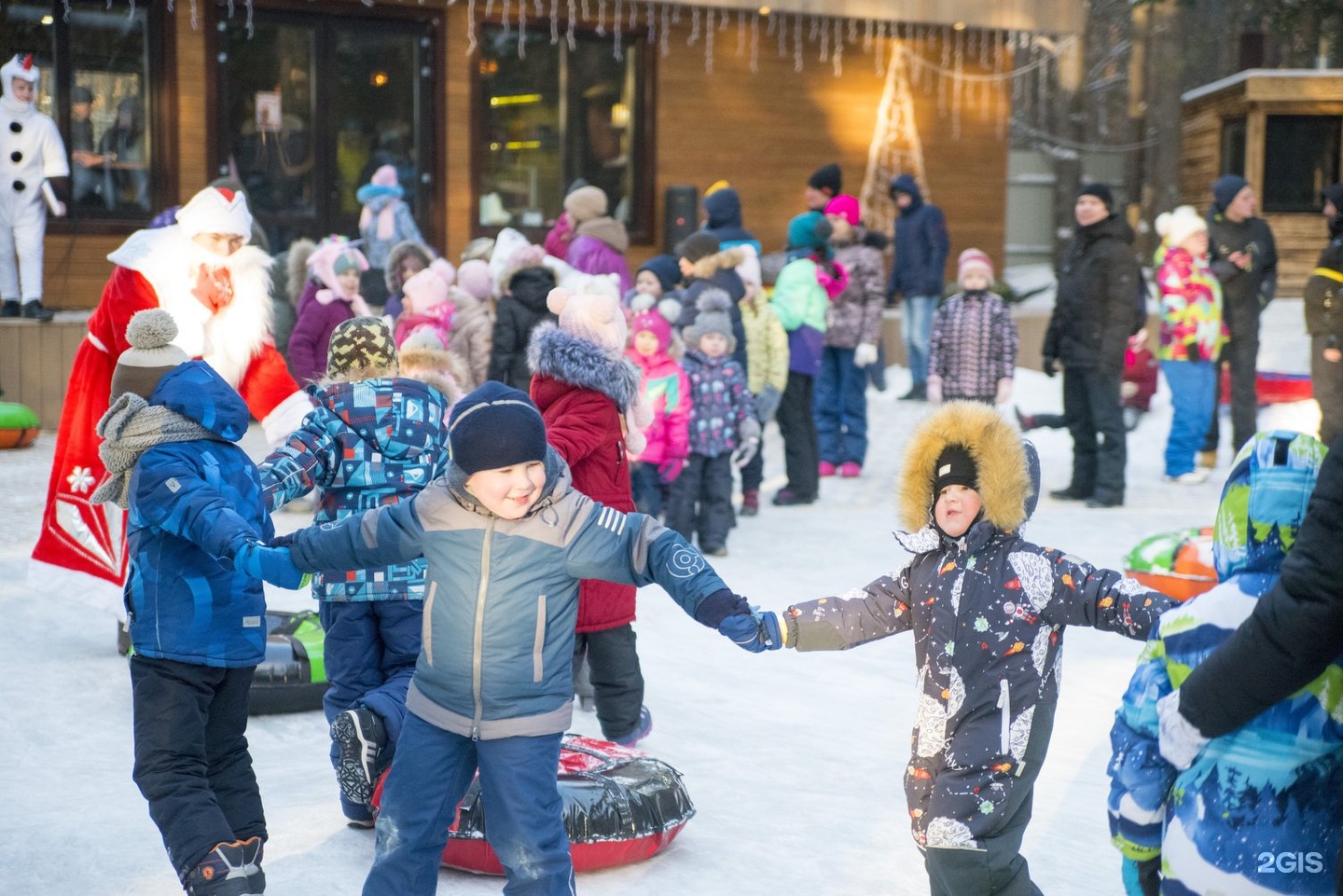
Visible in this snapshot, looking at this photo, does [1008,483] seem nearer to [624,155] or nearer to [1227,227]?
[1227,227]

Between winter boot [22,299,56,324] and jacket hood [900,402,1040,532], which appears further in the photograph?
winter boot [22,299,56,324]

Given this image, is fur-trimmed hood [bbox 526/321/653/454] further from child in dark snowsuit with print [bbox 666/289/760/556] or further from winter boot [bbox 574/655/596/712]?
child in dark snowsuit with print [bbox 666/289/760/556]

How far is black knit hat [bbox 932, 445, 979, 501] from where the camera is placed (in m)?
3.45

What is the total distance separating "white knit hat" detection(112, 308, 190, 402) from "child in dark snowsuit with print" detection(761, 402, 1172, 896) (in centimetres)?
171

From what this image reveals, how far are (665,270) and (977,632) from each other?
6291 millimetres

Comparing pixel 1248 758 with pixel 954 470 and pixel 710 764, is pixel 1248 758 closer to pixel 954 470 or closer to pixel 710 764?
pixel 954 470

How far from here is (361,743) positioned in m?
4.19

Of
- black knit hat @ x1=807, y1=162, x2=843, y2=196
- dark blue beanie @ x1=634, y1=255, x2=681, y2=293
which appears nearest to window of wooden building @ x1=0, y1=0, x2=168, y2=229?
black knit hat @ x1=807, y1=162, x2=843, y2=196

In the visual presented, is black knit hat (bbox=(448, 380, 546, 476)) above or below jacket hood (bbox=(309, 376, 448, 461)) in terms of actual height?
above

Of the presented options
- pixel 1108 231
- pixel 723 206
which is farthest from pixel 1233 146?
pixel 723 206

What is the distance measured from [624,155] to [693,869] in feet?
40.2

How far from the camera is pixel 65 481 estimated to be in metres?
5.90

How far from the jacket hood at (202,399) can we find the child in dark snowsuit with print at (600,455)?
4.68 feet

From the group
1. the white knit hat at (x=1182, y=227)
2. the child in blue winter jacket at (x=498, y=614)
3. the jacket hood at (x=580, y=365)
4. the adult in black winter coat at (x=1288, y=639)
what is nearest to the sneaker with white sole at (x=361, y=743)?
the child in blue winter jacket at (x=498, y=614)
